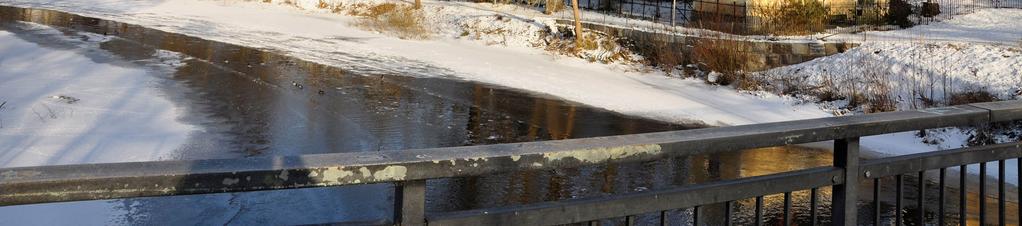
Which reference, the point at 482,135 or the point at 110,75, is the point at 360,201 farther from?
the point at 110,75

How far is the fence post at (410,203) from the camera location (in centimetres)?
279

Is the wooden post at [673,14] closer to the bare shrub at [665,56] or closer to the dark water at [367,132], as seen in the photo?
the bare shrub at [665,56]

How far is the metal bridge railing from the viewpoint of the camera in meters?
2.41

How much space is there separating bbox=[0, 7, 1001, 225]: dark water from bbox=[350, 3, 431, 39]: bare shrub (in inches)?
266

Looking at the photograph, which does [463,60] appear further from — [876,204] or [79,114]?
[876,204]

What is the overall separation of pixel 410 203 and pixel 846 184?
173 cm

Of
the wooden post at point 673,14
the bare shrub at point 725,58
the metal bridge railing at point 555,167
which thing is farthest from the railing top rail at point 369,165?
the wooden post at point 673,14

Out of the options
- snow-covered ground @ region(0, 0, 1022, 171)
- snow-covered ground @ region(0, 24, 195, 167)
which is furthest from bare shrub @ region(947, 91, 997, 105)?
snow-covered ground @ region(0, 24, 195, 167)

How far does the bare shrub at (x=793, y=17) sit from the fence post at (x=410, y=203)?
28.2 metres

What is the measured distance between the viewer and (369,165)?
8.74ft

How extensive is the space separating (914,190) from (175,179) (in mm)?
11398

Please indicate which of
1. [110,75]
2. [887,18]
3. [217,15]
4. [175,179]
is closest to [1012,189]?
[175,179]

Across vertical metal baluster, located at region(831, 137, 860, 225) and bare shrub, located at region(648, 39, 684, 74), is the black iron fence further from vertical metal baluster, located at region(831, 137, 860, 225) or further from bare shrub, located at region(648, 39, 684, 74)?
vertical metal baluster, located at region(831, 137, 860, 225)

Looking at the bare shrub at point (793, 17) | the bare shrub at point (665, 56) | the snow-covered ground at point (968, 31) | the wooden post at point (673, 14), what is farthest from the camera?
the wooden post at point (673, 14)
